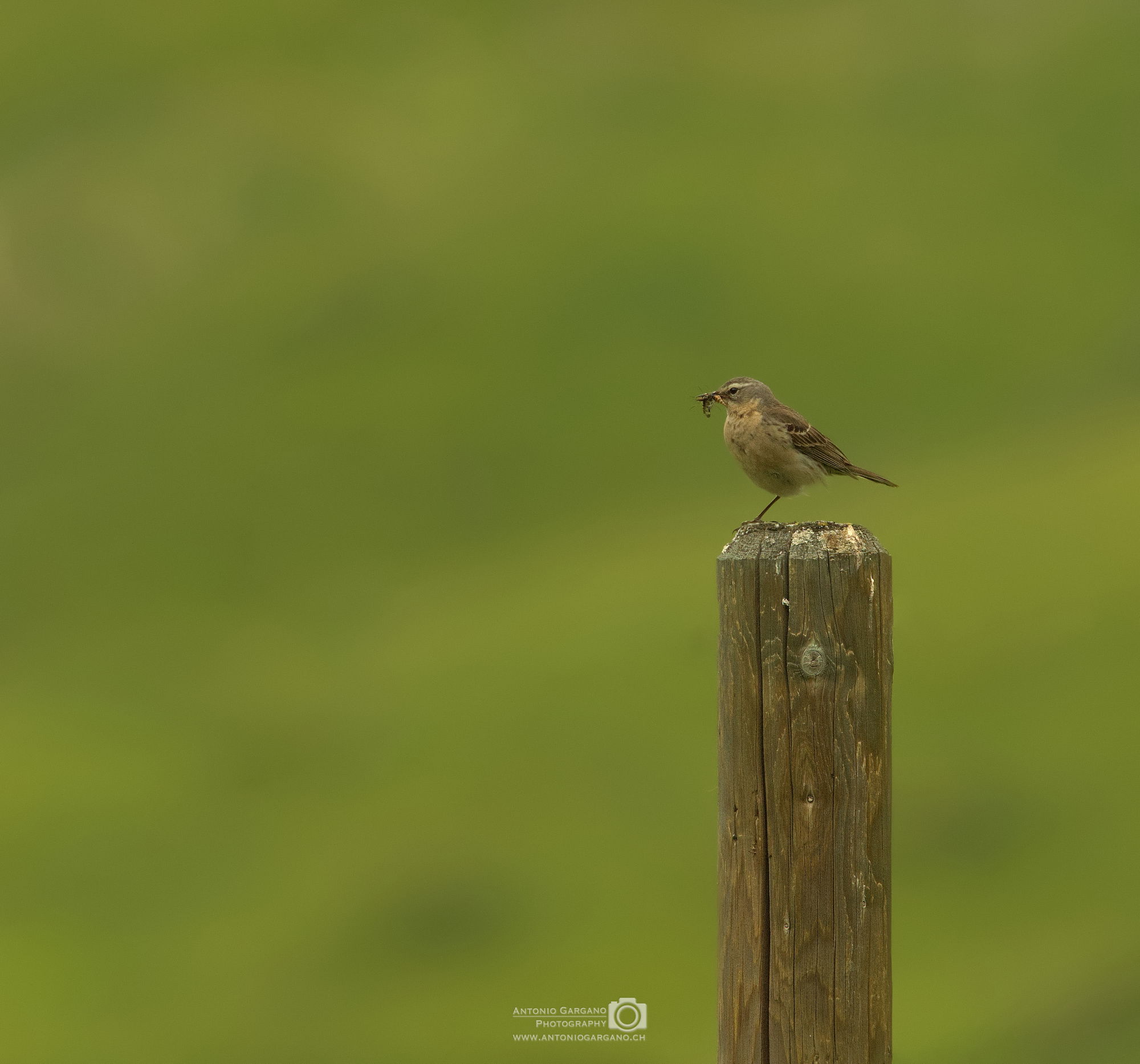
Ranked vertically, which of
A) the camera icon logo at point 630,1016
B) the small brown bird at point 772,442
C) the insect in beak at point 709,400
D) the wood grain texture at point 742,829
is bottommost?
the camera icon logo at point 630,1016

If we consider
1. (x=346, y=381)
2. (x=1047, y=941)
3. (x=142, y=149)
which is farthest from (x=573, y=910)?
(x=142, y=149)

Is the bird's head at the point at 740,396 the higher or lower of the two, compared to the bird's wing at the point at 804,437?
higher

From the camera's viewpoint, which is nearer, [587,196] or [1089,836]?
[1089,836]

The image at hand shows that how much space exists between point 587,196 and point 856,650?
124ft

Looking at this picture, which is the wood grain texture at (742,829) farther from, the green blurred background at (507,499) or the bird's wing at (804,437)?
the green blurred background at (507,499)

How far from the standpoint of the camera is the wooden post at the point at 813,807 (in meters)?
5.13

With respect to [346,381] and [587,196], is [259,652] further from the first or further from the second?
[587,196]

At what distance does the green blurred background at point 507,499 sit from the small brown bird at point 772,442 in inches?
289

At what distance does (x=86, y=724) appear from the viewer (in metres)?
25.6

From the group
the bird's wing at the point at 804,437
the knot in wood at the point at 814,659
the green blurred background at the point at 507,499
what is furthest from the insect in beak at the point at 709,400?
the green blurred background at the point at 507,499

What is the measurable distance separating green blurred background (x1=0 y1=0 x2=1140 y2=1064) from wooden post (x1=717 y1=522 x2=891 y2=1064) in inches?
429

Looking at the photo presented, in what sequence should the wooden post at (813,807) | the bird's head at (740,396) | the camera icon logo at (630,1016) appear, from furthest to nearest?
the camera icon logo at (630,1016), the bird's head at (740,396), the wooden post at (813,807)

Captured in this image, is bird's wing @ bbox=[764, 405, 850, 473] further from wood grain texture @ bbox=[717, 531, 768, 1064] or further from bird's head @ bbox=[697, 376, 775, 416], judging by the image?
wood grain texture @ bbox=[717, 531, 768, 1064]

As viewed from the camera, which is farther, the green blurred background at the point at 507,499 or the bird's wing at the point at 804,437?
the green blurred background at the point at 507,499
